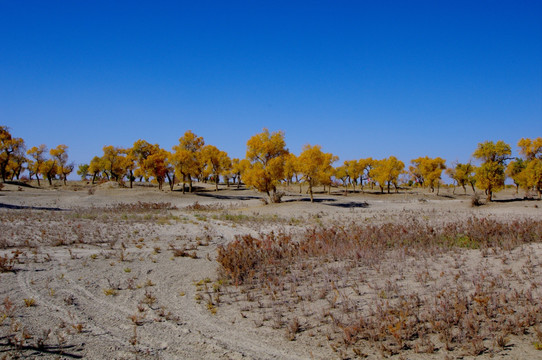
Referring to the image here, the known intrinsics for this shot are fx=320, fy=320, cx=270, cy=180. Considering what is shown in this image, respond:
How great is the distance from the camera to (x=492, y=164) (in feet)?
107

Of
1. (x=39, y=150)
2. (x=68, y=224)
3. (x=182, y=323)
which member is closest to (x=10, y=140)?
(x=39, y=150)

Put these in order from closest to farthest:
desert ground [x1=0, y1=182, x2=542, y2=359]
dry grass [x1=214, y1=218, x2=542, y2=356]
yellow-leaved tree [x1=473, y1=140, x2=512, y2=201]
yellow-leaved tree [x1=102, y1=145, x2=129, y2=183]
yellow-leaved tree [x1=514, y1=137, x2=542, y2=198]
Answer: desert ground [x1=0, y1=182, x2=542, y2=359] < dry grass [x1=214, y1=218, x2=542, y2=356] < yellow-leaved tree [x1=473, y1=140, x2=512, y2=201] < yellow-leaved tree [x1=514, y1=137, x2=542, y2=198] < yellow-leaved tree [x1=102, y1=145, x2=129, y2=183]

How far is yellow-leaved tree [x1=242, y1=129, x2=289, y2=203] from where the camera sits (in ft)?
109

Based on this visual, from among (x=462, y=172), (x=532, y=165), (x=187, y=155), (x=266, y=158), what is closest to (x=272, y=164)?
(x=266, y=158)

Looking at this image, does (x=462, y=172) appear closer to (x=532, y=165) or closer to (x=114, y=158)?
(x=532, y=165)

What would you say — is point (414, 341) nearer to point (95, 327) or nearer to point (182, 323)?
point (182, 323)

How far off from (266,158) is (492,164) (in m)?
23.1

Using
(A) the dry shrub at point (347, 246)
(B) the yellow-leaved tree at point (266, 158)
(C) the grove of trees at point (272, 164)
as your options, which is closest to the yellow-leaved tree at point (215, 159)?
(C) the grove of trees at point (272, 164)

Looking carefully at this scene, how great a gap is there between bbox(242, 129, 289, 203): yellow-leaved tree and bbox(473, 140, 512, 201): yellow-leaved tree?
804 inches

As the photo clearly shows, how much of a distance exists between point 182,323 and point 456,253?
8.33 metres

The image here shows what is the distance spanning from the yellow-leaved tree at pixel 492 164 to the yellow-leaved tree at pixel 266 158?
2043 centimetres

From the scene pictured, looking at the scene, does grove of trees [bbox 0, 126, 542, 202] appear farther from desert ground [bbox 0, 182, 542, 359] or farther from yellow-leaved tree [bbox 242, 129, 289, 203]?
desert ground [bbox 0, 182, 542, 359]

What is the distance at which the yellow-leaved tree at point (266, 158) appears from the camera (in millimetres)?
33156

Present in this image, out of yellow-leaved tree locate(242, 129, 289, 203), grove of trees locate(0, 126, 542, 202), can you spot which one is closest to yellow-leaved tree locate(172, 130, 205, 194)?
grove of trees locate(0, 126, 542, 202)
